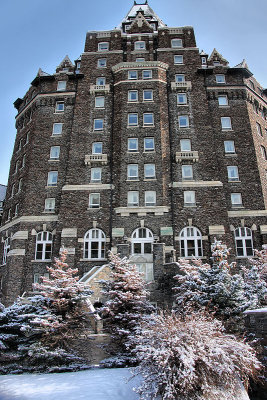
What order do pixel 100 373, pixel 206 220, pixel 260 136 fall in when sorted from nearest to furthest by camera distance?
pixel 100 373
pixel 206 220
pixel 260 136

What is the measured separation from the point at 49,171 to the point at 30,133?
606cm

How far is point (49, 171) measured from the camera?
1361 inches

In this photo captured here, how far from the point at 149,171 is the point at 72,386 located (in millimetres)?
23380

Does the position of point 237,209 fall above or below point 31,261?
above

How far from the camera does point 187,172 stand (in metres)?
32.6

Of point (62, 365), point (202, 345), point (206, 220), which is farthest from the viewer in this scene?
point (206, 220)

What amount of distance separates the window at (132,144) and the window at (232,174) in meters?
9.53

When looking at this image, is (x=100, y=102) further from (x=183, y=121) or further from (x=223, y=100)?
(x=223, y=100)

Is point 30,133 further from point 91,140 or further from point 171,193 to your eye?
point 171,193

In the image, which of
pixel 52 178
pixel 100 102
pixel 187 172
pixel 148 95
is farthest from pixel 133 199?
pixel 100 102

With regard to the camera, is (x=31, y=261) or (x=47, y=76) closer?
(x=31, y=261)

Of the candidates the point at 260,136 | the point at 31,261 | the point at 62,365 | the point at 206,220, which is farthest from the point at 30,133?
the point at 62,365

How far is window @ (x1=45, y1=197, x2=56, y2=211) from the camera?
33000mm

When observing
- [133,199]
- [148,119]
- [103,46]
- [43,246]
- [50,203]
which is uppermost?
[103,46]
